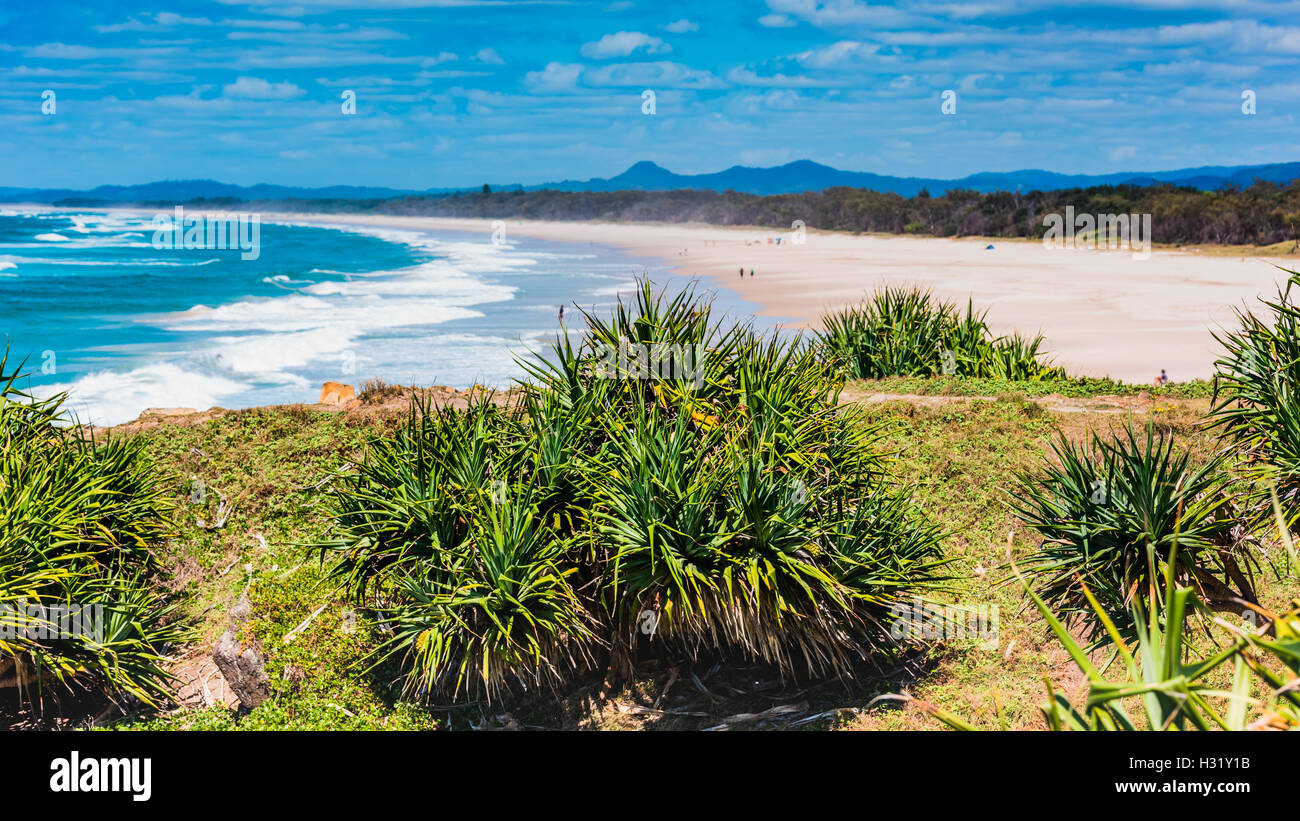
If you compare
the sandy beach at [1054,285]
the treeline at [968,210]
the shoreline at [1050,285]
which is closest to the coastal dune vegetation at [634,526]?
the shoreline at [1050,285]

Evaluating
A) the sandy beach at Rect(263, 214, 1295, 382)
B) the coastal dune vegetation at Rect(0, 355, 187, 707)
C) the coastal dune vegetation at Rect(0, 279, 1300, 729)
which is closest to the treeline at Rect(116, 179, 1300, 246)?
the sandy beach at Rect(263, 214, 1295, 382)

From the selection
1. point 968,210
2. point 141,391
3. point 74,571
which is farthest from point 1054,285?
point 968,210

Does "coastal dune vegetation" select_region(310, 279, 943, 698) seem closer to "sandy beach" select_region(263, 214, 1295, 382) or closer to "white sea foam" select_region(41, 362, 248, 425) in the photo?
"sandy beach" select_region(263, 214, 1295, 382)

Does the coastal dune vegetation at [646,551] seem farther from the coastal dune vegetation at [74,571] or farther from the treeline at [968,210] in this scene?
the treeline at [968,210]

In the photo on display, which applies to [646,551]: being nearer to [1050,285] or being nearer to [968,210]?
[1050,285]

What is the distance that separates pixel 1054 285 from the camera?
37500 mm

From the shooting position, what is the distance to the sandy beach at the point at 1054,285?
971 inches

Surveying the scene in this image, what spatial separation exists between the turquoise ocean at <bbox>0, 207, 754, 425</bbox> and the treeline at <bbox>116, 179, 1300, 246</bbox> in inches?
1055

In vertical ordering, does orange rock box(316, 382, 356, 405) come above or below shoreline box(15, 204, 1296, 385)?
below

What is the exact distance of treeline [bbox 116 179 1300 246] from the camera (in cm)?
5419

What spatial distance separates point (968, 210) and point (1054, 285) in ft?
133

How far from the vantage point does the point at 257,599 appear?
A: 8688 millimetres
